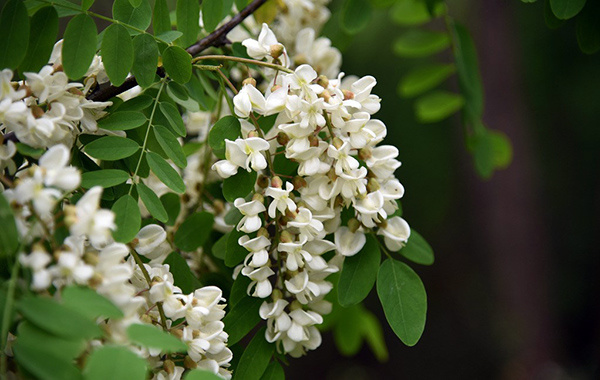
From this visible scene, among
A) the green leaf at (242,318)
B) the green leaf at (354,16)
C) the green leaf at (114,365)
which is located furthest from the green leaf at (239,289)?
the green leaf at (354,16)

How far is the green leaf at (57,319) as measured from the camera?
1.47ft

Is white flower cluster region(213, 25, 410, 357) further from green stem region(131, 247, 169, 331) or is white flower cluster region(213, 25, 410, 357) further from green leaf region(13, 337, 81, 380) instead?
green leaf region(13, 337, 81, 380)

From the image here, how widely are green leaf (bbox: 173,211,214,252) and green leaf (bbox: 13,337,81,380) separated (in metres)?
0.32

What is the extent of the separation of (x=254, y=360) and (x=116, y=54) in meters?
0.38

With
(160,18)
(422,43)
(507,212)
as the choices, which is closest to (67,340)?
(160,18)

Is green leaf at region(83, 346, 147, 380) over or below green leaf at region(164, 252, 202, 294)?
over

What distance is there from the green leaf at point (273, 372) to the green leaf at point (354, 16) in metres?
0.57

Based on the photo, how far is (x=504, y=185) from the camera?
2.96m

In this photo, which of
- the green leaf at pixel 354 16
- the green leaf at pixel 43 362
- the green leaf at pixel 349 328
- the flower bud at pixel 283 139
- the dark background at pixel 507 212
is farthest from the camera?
the dark background at pixel 507 212

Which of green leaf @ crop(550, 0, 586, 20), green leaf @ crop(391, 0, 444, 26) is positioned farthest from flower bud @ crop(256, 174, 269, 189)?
green leaf @ crop(391, 0, 444, 26)

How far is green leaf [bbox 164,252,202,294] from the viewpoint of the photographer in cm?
72

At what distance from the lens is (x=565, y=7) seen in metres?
0.75

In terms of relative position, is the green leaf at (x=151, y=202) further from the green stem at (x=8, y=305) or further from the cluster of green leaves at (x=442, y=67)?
the cluster of green leaves at (x=442, y=67)

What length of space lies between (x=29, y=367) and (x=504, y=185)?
2.80 metres
